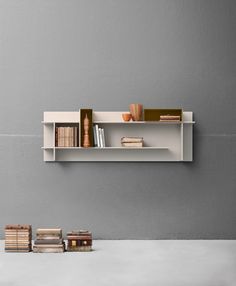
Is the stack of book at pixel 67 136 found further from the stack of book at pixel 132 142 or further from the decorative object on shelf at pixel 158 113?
the decorative object on shelf at pixel 158 113

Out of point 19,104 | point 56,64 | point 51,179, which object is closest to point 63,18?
point 56,64

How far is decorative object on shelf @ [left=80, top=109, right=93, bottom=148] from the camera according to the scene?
674cm

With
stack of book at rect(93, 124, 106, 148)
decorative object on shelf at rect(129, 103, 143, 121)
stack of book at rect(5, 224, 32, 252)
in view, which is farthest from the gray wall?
stack of book at rect(5, 224, 32, 252)

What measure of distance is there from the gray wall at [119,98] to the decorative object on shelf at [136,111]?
0.71 feet

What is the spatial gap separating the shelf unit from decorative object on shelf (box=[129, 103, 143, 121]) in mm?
145

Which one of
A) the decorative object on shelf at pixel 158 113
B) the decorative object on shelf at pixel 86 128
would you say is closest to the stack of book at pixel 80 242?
the decorative object on shelf at pixel 86 128

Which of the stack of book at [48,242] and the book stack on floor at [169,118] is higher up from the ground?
the book stack on floor at [169,118]

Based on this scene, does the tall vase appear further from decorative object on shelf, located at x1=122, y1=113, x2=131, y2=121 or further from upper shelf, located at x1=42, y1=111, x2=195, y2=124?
decorative object on shelf, located at x1=122, y1=113, x2=131, y2=121

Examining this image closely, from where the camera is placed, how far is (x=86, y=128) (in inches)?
266

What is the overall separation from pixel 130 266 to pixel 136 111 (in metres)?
2.06

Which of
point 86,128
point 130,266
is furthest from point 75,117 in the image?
point 130,266

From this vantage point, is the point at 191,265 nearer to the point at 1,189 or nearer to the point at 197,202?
the point at 197,202

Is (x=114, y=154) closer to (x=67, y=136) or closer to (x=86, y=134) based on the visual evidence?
(x=86, y=134)

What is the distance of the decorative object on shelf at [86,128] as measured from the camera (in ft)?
22.1
